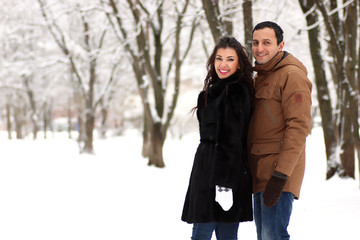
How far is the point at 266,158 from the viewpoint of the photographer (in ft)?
9.23

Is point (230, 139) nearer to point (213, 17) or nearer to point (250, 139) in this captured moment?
point (250, 139)

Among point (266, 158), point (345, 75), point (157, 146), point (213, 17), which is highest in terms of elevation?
point (213, 17)

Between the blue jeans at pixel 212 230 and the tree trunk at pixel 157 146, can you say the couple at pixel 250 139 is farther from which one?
the tree trunk at pixel 157 146

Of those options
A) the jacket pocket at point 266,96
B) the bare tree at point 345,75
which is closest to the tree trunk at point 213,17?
the bare tree at point 345,75

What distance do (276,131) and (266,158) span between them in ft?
0.63

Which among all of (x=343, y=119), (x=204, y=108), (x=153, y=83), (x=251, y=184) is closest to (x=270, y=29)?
(x=204, y=108)

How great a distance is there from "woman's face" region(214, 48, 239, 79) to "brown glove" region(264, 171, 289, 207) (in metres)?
0.78

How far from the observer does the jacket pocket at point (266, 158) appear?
2787mm

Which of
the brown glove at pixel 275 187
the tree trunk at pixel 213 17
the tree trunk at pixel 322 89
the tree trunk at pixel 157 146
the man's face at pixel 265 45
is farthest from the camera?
the tree trunk at pixel 157 146

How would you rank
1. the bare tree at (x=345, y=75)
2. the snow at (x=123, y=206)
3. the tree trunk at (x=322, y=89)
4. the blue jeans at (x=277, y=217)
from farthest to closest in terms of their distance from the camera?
the tree trunk at (x=322, y=89) < the bare tree at (x=345, y=75) < the snow at (x=123, y=206) < the blue jeans at (x=277, y=217)

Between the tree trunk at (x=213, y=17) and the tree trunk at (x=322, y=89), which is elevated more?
the tree trunk at (x=213, y=17)

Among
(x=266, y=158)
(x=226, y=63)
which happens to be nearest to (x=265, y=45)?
(x=226, y=63)

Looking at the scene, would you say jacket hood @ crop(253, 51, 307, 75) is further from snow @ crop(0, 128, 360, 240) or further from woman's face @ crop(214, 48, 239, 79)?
snow @ crop(0, 128, 360, 240)

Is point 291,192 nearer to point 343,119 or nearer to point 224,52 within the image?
point 224,52
